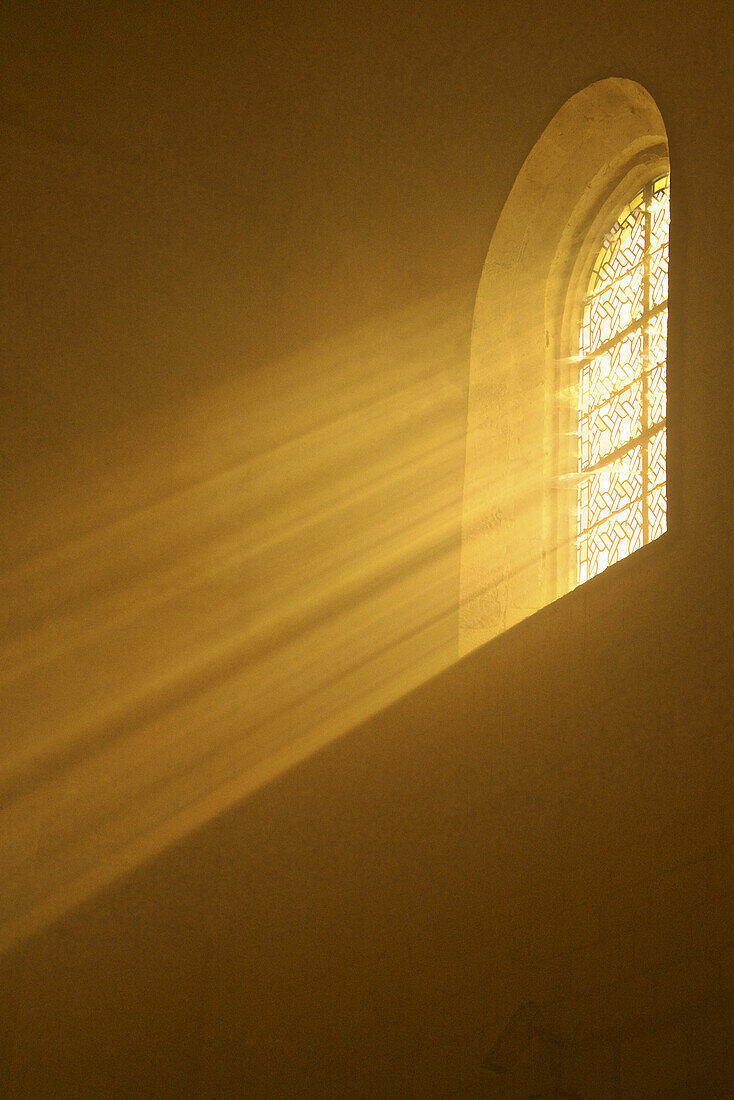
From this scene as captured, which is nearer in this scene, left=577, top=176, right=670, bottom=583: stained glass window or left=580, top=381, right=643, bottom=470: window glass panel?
left=577, top=176, right=670, bottom=583: stained glass window

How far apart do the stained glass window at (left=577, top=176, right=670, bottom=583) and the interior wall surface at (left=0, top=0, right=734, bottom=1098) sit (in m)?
0.49

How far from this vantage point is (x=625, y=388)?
14.7ft

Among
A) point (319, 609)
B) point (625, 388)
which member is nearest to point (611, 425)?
point (625, 388)

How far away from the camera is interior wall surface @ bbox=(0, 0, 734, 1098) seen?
3.50m

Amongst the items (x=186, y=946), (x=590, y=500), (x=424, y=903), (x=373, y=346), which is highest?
(x=373, y=346)

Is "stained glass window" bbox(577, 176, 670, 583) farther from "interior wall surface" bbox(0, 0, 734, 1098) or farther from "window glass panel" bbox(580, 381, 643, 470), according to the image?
"interior wall surface" bbox(0, 0, 734, 1098)

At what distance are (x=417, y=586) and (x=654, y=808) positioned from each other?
2000mm

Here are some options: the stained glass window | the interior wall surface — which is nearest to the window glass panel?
the stained glass window

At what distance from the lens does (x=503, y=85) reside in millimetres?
4949

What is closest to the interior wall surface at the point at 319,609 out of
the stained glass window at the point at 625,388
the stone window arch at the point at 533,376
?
the stone window arch at the point at 533,376

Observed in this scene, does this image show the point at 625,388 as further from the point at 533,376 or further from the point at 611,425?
the point at 533,376

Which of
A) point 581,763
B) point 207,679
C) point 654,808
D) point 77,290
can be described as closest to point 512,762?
point 581,763

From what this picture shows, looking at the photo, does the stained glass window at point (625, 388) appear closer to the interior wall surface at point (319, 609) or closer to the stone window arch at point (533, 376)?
the stone window arch at point (533, 376)

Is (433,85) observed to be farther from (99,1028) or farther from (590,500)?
(99,1028)
